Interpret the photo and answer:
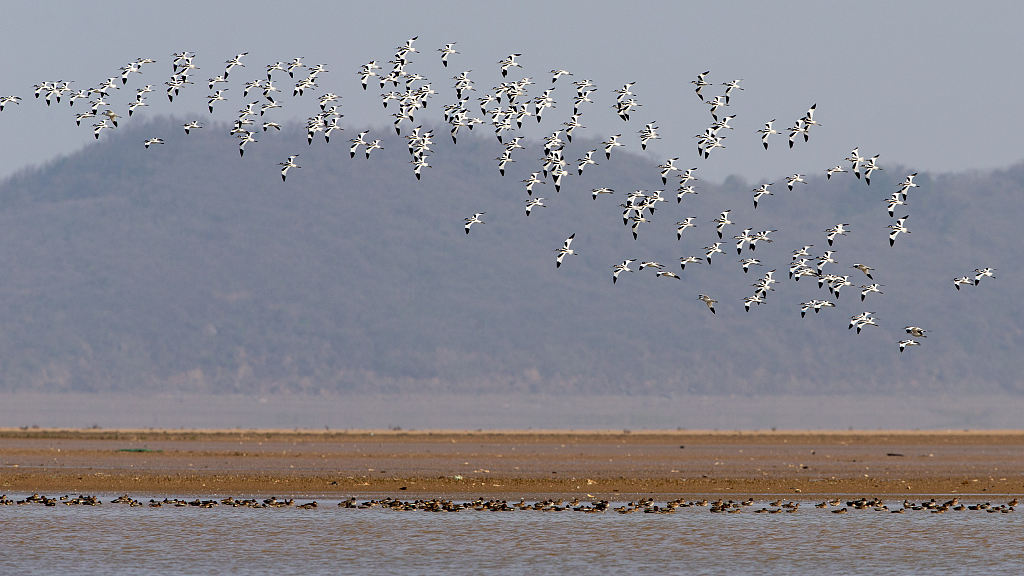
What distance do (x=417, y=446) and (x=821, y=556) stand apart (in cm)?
3916

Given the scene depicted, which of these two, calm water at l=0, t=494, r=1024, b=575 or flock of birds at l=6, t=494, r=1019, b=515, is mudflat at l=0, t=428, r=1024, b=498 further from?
calm water at l=0, t=494, r=1024, b=575

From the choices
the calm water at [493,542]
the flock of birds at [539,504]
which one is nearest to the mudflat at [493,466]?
the flock of birds at [539,504]

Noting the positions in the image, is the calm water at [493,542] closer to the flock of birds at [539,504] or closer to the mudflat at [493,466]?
the flock of birds at [539,504]

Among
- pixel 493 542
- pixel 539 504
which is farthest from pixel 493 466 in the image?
pixel 493 542

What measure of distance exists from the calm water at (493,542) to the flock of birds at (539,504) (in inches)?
22.6

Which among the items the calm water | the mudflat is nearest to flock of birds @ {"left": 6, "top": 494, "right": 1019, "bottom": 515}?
the calm water

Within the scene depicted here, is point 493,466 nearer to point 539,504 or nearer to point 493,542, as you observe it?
point 539,504

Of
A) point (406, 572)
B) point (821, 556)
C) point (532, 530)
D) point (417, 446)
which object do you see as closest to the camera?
point (406, 572)

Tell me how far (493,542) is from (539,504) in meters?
6.08

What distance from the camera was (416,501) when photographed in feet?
131

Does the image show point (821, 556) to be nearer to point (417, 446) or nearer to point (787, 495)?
point (787, 495)

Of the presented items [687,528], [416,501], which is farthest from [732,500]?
[416,501]

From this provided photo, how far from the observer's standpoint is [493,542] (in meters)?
32.8

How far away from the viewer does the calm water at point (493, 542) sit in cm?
3015
